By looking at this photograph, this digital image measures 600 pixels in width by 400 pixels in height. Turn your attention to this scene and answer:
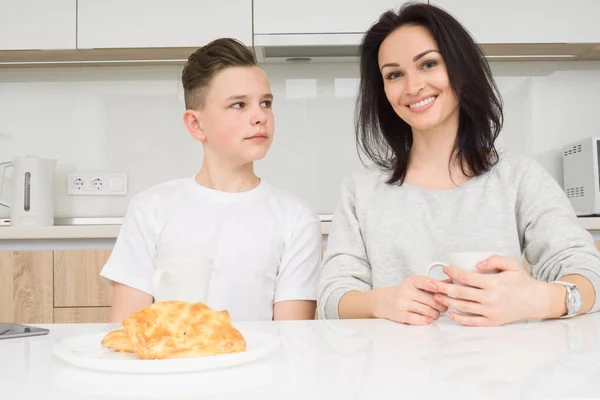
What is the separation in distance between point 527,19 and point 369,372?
2431mm

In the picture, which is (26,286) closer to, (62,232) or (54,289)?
(54,289)

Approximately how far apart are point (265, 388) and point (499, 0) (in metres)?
2.49

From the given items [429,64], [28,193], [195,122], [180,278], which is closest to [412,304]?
Result: [180,278]

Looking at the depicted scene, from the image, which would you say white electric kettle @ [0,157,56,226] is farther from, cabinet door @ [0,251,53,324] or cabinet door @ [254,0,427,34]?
cabinet door @ [254,0,427,34]

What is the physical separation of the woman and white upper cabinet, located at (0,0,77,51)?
1630 millimetres

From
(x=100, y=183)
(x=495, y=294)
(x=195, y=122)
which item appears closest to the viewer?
(x=495, y=294)

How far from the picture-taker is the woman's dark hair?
132 cm

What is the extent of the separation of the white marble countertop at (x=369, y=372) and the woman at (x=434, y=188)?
0.39m

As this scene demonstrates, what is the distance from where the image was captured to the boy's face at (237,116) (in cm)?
140

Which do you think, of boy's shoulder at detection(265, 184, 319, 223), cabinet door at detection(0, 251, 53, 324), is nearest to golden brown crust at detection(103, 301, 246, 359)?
boy's shoulder at detection(265, 184, 319, 223)

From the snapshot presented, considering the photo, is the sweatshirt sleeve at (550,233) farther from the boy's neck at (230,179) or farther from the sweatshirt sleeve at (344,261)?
the boy's neck at (230,179)

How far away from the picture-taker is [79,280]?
→ 95.6 inches

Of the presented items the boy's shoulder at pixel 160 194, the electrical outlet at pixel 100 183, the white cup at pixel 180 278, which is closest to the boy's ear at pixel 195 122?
the boy's shoulder at pixel 160 194

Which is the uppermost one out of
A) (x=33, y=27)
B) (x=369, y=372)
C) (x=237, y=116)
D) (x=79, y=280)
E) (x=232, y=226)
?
(x=33, y=27)
